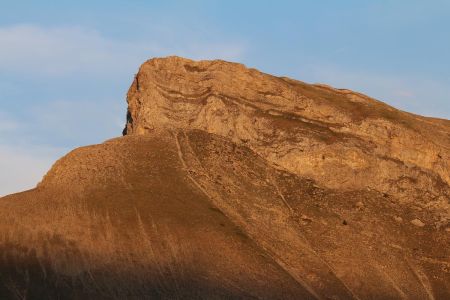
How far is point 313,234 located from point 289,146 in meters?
14.2

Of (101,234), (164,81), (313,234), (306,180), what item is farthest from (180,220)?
(164,81)

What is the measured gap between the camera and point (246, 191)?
97.9 meters

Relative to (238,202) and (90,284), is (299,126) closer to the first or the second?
(238,202)

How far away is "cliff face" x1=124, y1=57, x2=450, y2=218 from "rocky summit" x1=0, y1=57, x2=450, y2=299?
17 centimetres

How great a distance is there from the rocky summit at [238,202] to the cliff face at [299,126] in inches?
6.6

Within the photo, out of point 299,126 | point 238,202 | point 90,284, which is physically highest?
point 299,126

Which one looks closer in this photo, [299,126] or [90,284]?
[90,284]

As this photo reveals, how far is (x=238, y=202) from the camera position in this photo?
95750 millimetres

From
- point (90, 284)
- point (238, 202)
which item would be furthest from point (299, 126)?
point (90, 284)

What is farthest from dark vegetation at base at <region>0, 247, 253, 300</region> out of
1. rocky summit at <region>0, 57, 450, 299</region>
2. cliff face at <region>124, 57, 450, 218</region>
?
cliff face at <region>124, 57, 450, 218</region>

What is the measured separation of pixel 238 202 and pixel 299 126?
1730 centimetres

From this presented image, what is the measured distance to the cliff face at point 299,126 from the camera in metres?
106

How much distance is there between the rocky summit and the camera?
8269 centimetres

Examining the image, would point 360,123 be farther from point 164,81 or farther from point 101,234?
point 101,234
